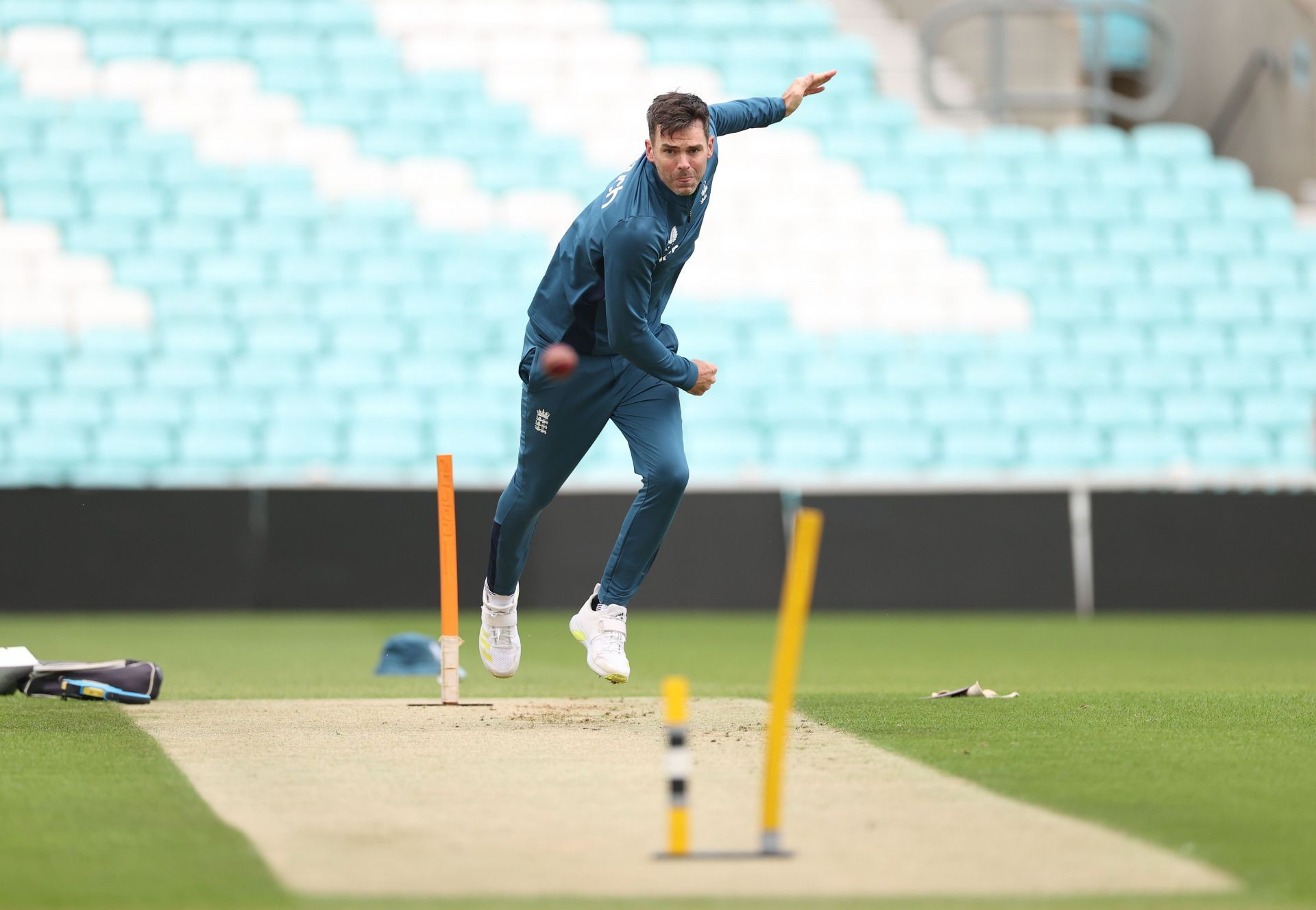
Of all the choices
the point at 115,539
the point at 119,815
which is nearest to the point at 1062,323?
the point at 115,539

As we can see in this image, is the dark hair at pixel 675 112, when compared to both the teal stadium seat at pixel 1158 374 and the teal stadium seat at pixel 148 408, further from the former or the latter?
the teal stadium seat at pixel 1158 374

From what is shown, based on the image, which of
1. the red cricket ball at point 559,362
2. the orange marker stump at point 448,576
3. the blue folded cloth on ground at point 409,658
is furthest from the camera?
the blue folded cloth on ground at point 409,658

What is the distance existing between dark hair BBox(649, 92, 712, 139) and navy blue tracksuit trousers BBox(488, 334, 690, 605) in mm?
880

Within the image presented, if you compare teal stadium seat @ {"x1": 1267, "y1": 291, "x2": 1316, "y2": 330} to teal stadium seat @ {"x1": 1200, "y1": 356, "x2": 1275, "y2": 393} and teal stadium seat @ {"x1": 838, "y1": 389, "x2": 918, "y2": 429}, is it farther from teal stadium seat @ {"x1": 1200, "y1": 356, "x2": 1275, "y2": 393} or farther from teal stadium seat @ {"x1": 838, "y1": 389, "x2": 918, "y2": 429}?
teal stadium seat @ {"x1": 838, "y1": 389, "x2": 918, "y2": 429}

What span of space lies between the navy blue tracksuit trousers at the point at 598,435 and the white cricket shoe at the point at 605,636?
0.20 ft

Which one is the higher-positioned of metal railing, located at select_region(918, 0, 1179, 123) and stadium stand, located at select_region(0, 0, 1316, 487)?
metal railing, located at select_region(918, 0, 1179, 123)

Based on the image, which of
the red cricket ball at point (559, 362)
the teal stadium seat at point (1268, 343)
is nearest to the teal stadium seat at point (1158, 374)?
the teal stadium seat at point (1268, 343)

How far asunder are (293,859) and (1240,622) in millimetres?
10528

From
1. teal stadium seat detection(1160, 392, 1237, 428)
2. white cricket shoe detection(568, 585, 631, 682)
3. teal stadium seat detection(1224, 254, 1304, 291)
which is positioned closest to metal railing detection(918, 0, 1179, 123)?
teal stadium seat detection(1224, 254, 1304, 291)

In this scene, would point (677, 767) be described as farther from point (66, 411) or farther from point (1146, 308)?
point (1146, 308)

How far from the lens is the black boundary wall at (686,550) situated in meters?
12.8

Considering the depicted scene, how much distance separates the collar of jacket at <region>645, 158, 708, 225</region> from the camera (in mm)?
5848

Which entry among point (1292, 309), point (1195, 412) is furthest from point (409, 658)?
point (1292, 309)

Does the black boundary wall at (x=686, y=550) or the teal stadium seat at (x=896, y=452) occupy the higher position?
the teal stadium seat at (x=896, y=452)
